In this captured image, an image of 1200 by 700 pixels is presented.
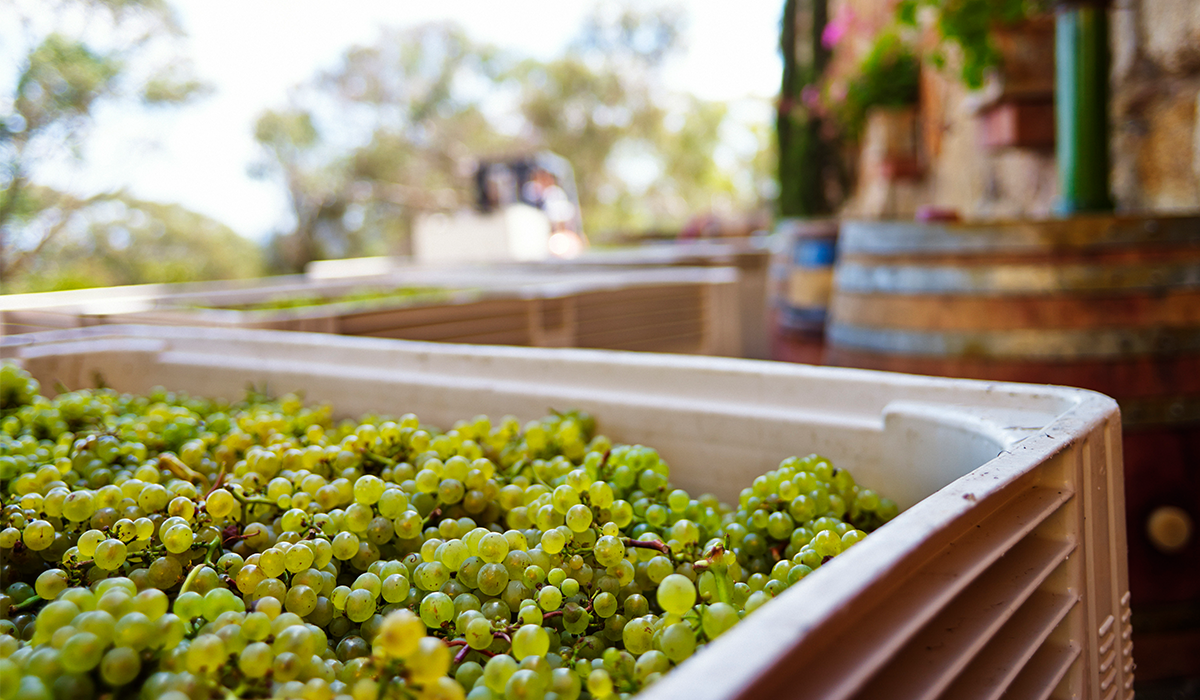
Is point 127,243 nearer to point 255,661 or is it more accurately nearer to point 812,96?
point 812,96

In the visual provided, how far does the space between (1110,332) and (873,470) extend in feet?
2.78

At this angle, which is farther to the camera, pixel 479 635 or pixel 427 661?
pixel 479 635

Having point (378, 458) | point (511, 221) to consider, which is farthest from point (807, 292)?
point (511, 221)

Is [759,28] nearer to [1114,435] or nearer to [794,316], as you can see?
[794,316]

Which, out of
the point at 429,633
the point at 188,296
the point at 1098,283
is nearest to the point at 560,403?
the point at 429,633

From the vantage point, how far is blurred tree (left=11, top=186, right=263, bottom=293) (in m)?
10.6

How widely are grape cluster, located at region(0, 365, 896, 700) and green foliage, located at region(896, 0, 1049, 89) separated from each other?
2.13 m

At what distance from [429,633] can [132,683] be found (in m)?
0.18

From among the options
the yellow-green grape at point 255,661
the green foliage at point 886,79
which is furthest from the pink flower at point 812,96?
the yellow-green grape at point 255,661

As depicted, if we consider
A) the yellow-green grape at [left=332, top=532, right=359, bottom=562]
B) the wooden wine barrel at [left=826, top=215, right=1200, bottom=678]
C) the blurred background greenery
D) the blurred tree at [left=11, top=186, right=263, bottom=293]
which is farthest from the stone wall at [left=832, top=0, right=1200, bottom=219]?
the blurred tree at [left=11, top=186, right=263, bottom=293]

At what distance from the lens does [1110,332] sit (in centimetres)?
133

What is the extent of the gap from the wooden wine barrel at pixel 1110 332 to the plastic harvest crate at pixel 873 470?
2.46ft

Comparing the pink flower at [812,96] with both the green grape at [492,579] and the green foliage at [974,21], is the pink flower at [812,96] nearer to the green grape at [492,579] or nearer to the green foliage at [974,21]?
the green foliage at [974,21]

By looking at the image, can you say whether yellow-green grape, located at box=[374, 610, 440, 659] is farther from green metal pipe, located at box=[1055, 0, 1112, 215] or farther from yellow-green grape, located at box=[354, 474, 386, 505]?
green metal pipe, located at box=[1055, 0, 1112, 215]
